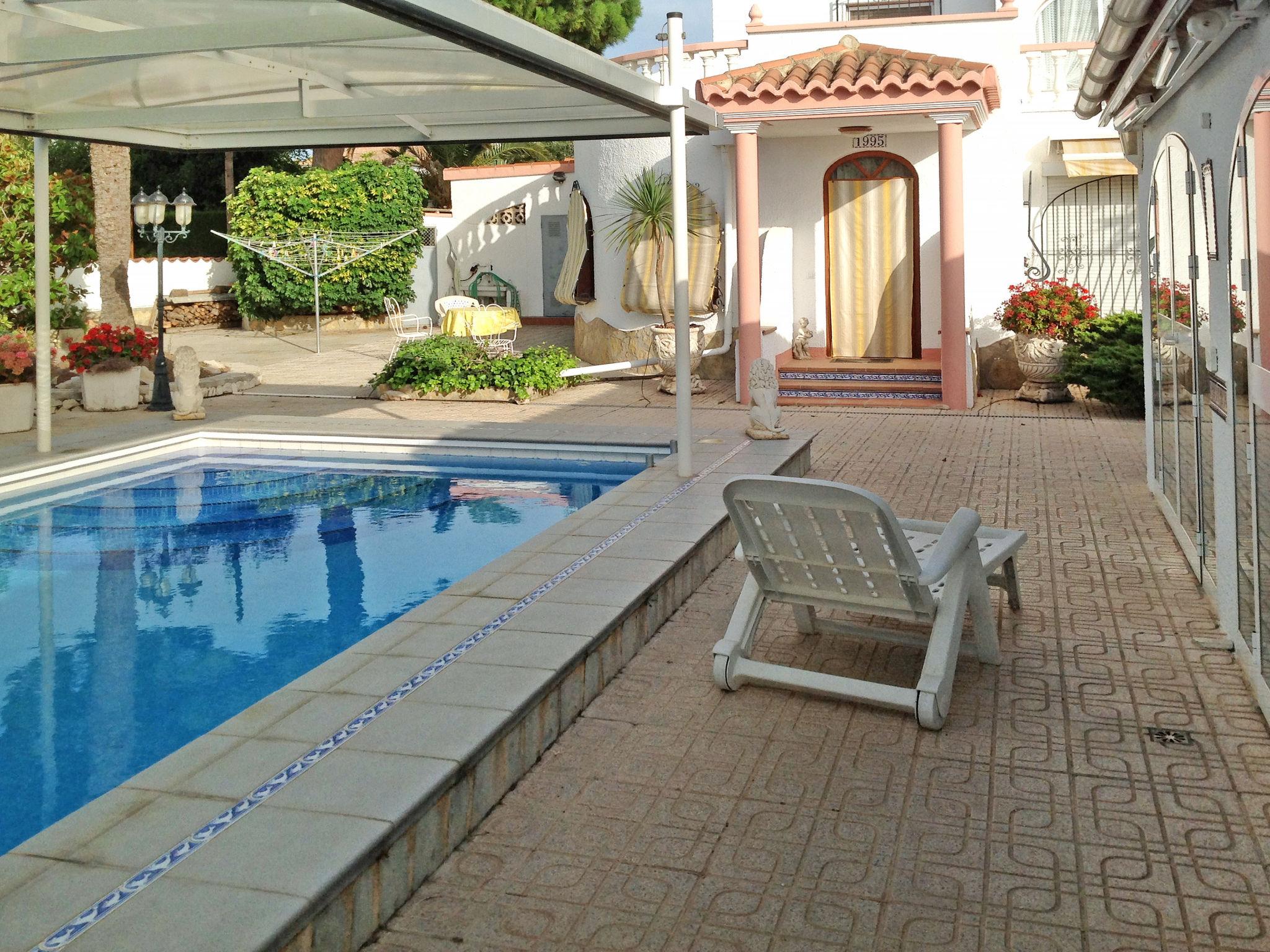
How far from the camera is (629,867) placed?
369 cm

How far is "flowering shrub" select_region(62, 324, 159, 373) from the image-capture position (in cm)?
1468

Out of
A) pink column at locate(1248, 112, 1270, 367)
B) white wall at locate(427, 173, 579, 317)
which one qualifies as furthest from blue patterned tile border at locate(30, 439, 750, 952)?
white wall at locate(427, 173, 579, 317)

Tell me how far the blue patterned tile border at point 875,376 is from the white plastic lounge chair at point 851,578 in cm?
951

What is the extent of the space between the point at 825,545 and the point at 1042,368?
10.2m

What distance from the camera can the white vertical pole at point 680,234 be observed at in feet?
27.5

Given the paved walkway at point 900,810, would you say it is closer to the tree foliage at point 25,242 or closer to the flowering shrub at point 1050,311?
the flowering shrub at point 1050,311

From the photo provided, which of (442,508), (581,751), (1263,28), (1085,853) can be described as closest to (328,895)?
(581,751)

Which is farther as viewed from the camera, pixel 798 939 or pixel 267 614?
pixel 267 614

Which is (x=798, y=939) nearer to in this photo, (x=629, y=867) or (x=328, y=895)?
(x=629, y=867)

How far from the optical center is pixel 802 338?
625 inches

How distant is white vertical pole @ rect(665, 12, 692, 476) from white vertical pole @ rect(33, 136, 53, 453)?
5166 mm

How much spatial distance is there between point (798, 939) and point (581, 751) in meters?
1.49

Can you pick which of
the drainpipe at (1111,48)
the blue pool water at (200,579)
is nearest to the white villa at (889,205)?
the blue pool water at (200,579)

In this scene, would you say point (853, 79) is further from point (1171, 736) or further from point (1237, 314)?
point (1171, 736)
